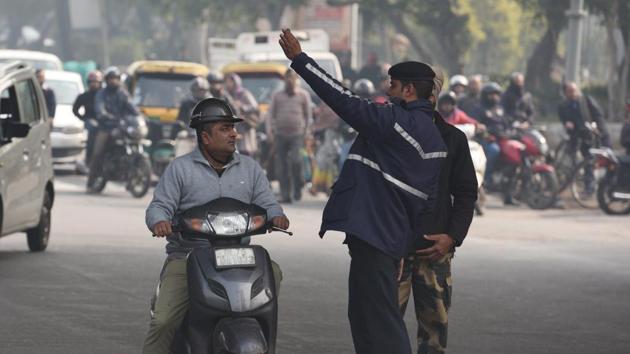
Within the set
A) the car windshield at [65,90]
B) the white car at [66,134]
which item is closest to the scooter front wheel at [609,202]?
the white car at [66,134]

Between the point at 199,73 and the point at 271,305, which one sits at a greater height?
the point at 271,305

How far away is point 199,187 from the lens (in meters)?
6.97

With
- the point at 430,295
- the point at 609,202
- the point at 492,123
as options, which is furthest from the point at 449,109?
the point at 430,295

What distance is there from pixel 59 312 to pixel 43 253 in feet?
13.0

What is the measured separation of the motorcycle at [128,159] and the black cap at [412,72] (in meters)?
15.1

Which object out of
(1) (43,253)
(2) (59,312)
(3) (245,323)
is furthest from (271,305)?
(1) (43,253)

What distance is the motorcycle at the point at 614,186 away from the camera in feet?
67.6

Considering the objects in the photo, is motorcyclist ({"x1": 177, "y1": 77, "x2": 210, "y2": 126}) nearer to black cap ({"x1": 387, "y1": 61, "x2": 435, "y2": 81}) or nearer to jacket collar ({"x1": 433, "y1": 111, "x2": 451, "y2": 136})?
jacket collar ({"x1": 433, "y1": 111, "x2": 451, "y2": 136})

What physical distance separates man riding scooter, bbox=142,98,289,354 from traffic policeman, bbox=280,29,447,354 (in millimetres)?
354

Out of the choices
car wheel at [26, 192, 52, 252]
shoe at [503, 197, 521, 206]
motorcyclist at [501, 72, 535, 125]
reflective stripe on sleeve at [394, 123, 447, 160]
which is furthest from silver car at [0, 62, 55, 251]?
motorcyclist at [501, 72, 535, 125]

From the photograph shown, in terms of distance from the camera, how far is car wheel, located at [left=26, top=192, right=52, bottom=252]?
571 inches

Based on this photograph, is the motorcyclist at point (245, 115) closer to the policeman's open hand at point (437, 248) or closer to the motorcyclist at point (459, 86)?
the motorcyclist at point (459, 86)

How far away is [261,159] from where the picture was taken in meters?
24.4

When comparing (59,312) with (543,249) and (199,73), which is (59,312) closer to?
(543,249)
